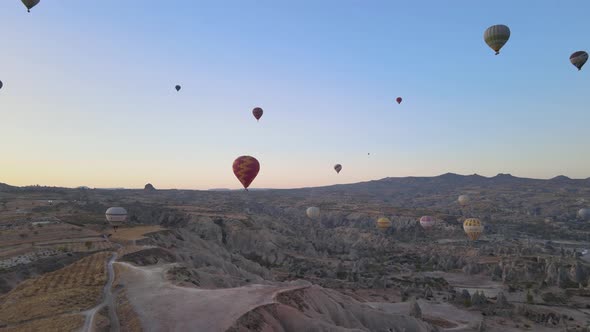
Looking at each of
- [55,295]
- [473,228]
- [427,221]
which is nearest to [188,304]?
[55,295]

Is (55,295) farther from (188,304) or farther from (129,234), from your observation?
(129,234)

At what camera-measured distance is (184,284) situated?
120ft

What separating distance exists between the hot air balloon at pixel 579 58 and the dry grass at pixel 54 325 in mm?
78337

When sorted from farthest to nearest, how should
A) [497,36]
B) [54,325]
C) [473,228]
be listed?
[473,228], [497,36], [54,325]

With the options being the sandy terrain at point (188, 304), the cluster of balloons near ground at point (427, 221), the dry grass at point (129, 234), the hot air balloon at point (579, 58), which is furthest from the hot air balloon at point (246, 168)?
the hot air balloon at point (579, 58)

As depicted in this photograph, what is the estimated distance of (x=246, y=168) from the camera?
5891 cm

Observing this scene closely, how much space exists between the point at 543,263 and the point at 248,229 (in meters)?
70.4

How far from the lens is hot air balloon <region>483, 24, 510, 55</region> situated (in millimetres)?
60281

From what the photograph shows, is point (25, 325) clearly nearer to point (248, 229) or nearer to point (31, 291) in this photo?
point (31, 291)

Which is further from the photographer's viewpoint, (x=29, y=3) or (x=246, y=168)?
(x=246, y=168)

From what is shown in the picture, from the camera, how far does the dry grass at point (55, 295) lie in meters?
29.2

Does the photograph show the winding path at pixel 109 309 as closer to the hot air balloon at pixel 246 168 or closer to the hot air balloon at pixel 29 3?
the hot air balloon at pixel 246 168

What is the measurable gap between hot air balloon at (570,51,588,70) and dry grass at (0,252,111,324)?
76724mm

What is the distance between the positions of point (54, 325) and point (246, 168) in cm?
3528
